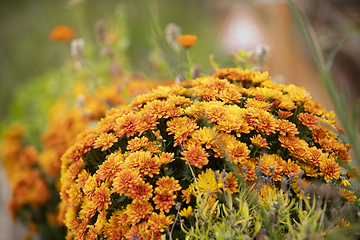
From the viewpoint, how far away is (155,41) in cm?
279

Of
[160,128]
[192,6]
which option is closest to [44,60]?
[192,6]

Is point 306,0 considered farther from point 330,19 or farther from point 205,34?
point 205,34

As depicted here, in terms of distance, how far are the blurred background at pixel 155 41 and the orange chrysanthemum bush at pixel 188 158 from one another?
0.48 m

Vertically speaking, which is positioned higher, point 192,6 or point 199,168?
point 192,6

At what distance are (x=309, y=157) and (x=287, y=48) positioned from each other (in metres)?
4.32

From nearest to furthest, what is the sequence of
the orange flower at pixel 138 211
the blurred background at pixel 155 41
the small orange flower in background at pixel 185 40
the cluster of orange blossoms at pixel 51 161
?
the orange flower at pixel 138 211 < the small orange flower in background at pixel 185 40 < the cluster of orange blossoms at pixel 51 161 < the blurred background at pixel 155 41

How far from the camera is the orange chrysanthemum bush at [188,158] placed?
100 cm

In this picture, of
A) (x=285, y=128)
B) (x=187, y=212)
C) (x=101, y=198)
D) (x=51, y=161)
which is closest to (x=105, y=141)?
(x=101, y=198)

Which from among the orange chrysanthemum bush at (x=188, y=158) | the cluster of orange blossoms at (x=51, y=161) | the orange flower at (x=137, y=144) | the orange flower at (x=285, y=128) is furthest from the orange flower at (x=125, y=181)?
the cluster of orange blossoms at (x=51, y=161)

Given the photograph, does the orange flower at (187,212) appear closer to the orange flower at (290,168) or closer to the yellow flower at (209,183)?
the yellow flower at (209,183)

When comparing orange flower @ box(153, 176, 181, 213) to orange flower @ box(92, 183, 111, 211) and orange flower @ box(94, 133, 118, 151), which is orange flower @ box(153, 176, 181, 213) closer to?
orange flower @ box(92, 183, 111, 211)

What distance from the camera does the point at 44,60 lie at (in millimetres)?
6418

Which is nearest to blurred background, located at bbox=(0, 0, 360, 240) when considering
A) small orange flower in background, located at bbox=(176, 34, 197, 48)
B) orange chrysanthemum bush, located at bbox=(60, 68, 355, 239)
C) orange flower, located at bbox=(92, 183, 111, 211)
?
small orange flower in background, located at bbox=(176, 34, 197, 48)

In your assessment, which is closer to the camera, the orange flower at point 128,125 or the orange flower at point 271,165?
the orange flower at point 271,165
